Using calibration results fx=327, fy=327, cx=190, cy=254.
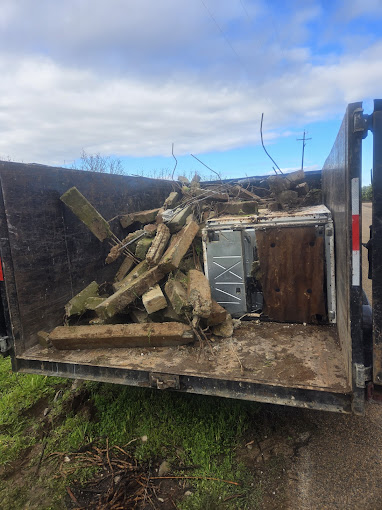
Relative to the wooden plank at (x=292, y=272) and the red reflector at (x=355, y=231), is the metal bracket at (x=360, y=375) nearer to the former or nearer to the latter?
the red reflector at (x=355, y=231)

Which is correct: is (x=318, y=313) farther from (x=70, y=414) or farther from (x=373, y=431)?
(x=70, y=414)

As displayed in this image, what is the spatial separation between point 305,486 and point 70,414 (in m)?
2.30

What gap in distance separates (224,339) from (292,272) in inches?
37.8

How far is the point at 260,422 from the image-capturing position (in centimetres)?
309

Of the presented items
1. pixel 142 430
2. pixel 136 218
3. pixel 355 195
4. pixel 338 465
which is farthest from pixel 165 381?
pixel 136 218

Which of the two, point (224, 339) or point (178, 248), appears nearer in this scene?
point (224, 339)

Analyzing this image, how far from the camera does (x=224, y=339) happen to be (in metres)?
3.10

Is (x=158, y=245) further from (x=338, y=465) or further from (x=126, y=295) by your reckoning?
(x=338, y=465)

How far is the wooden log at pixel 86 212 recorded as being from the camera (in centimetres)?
329

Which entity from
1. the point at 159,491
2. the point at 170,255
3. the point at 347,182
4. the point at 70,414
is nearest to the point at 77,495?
the point at 159,491

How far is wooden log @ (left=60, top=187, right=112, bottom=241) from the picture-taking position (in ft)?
10.8

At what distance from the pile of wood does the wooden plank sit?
0.58 m

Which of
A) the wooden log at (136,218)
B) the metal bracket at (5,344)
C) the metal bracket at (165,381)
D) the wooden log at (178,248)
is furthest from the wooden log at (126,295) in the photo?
the wooden log at (136,218)

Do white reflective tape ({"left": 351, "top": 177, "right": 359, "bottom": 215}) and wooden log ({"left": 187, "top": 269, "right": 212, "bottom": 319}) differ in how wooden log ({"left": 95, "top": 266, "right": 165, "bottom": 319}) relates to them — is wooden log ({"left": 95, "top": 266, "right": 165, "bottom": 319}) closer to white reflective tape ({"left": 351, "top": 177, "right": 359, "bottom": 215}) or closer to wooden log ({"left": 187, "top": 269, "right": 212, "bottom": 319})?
wooden log ({"left": 187, "top": 269, "right": 212, "bottom": 319})
